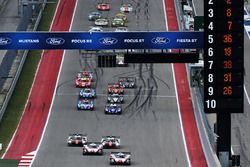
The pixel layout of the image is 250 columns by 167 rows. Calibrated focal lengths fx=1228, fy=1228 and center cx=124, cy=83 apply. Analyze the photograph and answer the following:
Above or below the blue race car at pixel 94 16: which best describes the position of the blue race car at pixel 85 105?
below

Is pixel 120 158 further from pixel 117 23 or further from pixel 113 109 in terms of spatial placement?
pixel 117 23

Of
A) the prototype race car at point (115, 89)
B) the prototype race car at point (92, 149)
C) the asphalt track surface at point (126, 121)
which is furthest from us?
the prototype race car at point (115, 89)

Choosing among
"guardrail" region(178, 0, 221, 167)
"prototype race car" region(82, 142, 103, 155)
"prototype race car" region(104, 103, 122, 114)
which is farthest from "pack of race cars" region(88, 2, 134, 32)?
"prototype race car" region(82, 142, 103, 155)

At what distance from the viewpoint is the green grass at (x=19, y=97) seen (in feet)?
359

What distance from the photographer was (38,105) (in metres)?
118

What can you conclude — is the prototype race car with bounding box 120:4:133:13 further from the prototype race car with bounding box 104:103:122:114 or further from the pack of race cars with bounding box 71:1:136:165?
the prototype race car with bounding box 104:103:122:114

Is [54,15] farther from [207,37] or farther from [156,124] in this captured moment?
[207,37]

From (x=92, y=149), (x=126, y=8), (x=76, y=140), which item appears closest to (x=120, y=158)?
(x=92, y=149)

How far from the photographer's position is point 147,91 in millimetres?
122438

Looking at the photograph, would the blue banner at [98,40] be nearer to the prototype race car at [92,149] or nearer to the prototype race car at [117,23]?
the prototype race car at [92,149]

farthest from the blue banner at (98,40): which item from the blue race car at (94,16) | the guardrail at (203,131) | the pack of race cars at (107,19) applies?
the blue race car at (94,16)

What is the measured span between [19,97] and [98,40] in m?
20.1

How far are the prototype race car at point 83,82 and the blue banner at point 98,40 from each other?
19743 mm

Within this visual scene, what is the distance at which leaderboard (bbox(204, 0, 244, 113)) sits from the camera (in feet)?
→ 279
